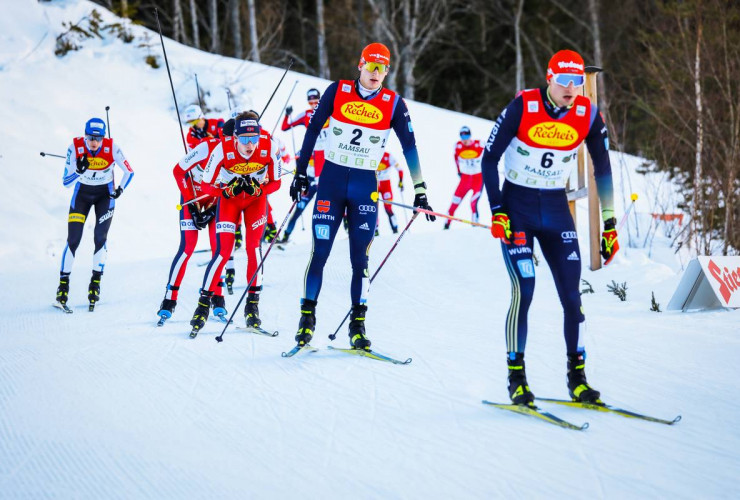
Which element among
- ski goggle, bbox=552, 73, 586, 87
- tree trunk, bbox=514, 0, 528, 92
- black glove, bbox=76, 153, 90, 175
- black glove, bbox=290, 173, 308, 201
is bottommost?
black glove, bbox=76, 153, 90, 175

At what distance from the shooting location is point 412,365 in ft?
19.0

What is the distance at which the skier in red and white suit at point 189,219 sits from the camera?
7.95 meters

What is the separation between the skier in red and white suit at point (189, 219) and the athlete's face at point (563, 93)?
14.0ft

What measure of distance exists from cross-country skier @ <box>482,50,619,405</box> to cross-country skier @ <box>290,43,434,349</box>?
1.26 metres

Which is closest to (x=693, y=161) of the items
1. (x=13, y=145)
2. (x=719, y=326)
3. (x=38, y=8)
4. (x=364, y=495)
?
(x=719, y=326)

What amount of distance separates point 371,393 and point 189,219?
406 centimetres

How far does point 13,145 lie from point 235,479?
15815mm

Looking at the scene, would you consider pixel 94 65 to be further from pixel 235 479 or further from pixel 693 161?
pixel 235 479

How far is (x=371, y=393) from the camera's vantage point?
4977 millimetres

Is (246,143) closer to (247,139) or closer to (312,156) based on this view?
(247,139)

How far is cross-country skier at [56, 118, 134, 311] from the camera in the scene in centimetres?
943

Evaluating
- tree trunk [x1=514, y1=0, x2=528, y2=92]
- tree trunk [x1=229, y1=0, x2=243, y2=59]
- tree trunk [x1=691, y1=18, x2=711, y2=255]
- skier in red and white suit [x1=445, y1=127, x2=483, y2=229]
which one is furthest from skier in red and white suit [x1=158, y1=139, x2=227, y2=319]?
tree trunk [x1=514, y1=0, x2=528, y2=92]

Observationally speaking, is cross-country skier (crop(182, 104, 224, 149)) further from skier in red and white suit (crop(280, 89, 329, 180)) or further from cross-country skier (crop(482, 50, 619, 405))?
cross-country skier (crop(482, 50, 619, 405))

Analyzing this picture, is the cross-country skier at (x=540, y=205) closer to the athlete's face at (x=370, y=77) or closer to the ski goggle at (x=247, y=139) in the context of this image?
the athlete's face at (x=370, y=77)
